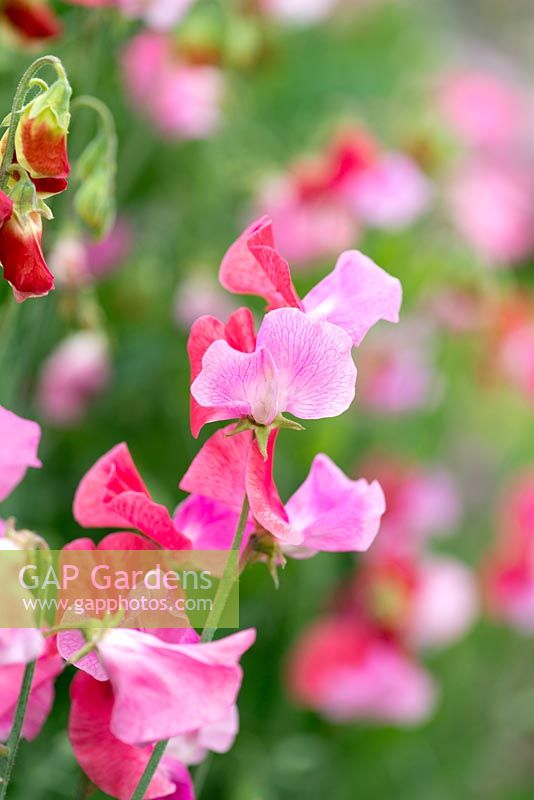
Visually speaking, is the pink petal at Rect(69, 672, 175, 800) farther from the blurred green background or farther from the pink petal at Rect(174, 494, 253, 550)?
the blurred green background

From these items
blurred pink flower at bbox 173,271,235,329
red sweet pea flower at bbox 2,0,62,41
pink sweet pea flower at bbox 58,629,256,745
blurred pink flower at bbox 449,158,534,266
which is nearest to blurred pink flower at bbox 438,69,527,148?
Result: blurred pink flower at bbox 449,158,534,266

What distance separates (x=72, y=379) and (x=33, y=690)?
20.9 inches

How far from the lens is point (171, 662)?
0.95 feet

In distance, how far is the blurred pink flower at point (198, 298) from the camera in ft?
3.07

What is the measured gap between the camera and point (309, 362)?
12.6 inches

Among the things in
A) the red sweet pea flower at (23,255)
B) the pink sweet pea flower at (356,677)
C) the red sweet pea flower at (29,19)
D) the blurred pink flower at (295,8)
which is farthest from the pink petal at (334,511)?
the blurred pink flower at (295,8)

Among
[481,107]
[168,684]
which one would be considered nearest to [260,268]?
[168,684]

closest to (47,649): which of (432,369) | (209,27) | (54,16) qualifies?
(54,16)

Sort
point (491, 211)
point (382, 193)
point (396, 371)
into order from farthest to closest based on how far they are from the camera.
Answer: point (491, 211)
point (396, 371)
point (382, 193)

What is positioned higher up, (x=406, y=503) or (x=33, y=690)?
(x=33, y=690)

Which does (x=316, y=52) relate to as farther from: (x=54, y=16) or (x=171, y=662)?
(x=171, y=662)

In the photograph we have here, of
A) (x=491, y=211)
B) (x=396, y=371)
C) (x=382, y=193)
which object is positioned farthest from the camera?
(x=491, y=211)

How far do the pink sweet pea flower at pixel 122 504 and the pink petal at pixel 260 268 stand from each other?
65 mm

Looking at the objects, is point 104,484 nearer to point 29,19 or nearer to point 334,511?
point 334,511
